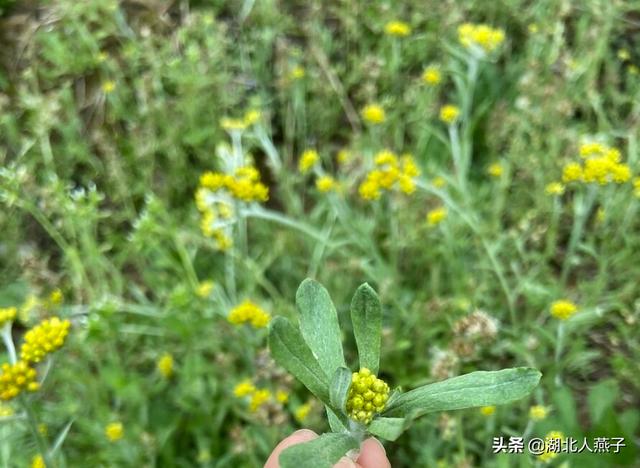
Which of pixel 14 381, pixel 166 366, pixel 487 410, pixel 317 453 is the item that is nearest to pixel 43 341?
pixel 14 381

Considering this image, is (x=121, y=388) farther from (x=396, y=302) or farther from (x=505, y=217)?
(x=505, y=217)

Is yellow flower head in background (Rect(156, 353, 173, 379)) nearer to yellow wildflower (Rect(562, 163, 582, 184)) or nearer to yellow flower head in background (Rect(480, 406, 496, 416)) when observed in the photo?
yellow flower head in background (Rect(480, 406, 496, 416))

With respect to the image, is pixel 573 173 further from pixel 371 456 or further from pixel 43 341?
pixel 43 341

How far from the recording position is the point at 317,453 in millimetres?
830

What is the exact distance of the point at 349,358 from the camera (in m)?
1.92

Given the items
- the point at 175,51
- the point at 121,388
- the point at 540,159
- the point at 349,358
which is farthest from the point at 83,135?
the point at 540,159

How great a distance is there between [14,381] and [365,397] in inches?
28.0

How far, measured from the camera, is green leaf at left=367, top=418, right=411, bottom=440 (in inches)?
31.9

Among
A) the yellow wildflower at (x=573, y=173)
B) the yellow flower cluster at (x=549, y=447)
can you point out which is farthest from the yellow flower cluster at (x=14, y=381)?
the yellow wildflower at (x=573, y=173)

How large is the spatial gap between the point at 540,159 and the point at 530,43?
25.8 inches

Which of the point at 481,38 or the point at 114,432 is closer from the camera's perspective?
the point at 114,432

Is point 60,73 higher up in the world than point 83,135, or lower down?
higher up

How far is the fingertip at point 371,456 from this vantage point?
1.00m

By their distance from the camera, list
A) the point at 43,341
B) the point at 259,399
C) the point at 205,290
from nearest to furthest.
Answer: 1. the point at 43,341
2. the point at 259,399
3. the point at 205,290
